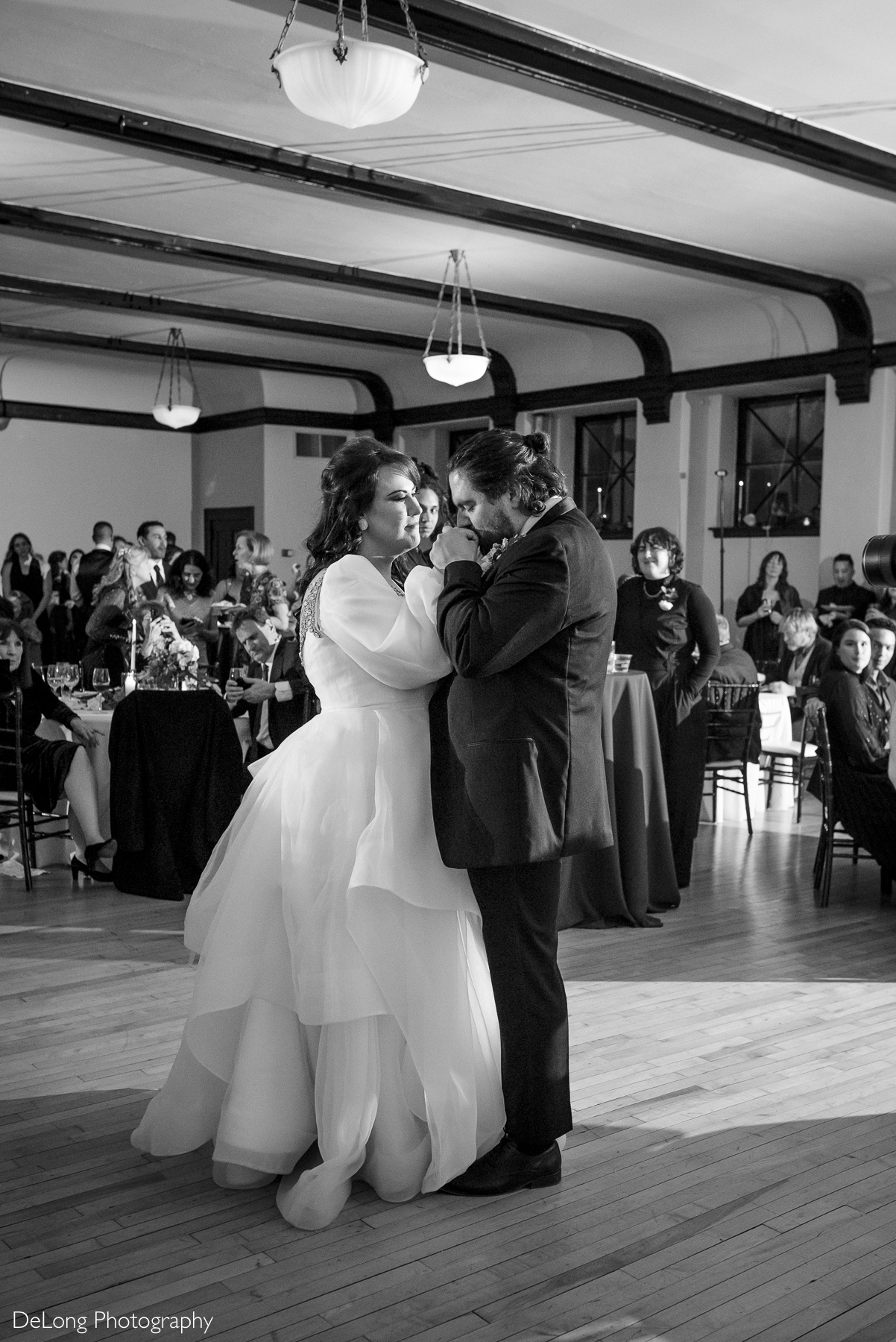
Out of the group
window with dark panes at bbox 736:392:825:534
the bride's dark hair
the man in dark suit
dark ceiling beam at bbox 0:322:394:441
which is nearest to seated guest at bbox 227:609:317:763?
the bride's dark hair

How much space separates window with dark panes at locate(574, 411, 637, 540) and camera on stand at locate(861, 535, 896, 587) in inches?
452

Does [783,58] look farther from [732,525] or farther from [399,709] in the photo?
[732,525]

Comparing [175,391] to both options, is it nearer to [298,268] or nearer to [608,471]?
[608,471]

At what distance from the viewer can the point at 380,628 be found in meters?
2.71

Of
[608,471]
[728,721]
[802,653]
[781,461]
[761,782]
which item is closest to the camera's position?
[728,721]

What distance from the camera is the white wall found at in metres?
16.6

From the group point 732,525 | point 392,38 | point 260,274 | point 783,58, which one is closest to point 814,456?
point 732,525

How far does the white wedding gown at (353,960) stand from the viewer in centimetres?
269

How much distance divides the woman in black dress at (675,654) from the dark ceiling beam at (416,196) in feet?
12.6

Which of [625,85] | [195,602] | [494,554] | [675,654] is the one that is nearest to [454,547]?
[494,554]

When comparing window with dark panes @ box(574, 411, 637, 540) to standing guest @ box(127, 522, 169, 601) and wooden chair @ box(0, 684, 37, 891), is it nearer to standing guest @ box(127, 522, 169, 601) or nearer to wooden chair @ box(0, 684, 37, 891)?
standing guest @ box(127, 522, 169, 601)

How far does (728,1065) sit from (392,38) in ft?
15.9

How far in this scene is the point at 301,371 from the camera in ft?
54.0

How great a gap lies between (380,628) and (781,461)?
11110 mm
